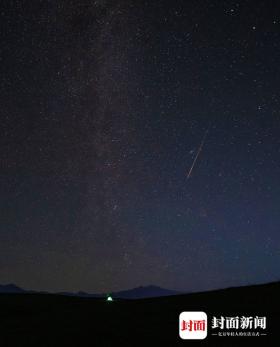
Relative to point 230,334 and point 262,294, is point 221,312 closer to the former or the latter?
point 230,334

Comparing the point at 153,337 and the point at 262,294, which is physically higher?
the point at 262,294

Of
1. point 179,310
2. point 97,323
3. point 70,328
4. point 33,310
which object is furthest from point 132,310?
point 33,310

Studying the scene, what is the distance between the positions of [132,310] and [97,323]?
4198mm

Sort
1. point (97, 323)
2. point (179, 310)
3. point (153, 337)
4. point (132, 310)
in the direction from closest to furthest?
point (153, 337), point (97, 323), point (179, 310), point (132, 310)

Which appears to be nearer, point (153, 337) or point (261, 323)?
point (153, 337)

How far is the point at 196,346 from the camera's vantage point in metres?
12.1

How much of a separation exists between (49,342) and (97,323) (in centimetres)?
340

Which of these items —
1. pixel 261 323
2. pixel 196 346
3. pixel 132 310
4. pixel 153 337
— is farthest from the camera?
pixel 132 310

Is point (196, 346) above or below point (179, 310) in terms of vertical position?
below

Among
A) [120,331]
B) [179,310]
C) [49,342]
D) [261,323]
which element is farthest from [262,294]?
[49,342]

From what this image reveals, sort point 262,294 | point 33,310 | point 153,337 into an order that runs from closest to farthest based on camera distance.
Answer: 1. point 153,337
2. point 262,294
3. point 33,310

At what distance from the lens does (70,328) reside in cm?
1541

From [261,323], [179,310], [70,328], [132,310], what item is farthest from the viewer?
[132,310]

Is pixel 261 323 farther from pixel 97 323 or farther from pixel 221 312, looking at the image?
pixel 97 323
